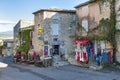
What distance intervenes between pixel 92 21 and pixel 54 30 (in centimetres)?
808

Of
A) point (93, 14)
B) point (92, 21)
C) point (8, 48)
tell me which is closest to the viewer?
point (93, 14)

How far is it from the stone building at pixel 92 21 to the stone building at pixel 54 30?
4131 mm

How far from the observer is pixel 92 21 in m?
34.1

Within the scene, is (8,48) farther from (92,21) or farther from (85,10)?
(92,21)

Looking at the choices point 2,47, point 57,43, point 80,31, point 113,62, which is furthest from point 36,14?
point 2,47

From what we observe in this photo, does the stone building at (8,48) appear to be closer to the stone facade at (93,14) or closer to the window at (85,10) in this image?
the stone facade at (93,14)

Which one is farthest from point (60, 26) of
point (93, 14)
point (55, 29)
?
point (93, 14)

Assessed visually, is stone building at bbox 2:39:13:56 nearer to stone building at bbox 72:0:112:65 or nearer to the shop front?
stone building at bbox 72:0:112:65

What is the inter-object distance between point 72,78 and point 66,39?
18493mm

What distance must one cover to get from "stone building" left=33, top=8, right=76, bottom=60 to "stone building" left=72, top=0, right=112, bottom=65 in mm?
4131

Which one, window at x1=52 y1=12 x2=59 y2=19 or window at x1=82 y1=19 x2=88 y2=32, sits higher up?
window at x1=52 y1=12 x2=59 y2=19

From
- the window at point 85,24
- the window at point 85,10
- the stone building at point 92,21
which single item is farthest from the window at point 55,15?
the window at point 85,24

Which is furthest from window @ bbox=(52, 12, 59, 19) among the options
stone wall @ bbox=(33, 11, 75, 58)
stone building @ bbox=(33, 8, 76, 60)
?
stone wall @ bbox=(33, 11, 75, 58)

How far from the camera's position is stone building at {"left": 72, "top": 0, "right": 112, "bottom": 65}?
31.3 m
